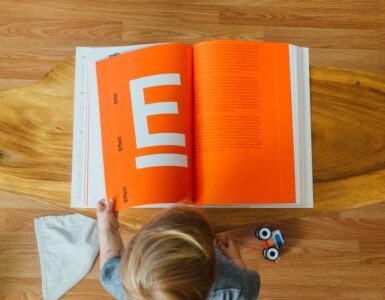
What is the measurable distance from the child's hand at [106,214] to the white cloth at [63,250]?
0.41 metres

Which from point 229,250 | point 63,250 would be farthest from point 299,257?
point 63,250

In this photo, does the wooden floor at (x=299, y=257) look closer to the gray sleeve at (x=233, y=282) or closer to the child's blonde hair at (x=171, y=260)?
the gray sleeve at (x=233, y=282)

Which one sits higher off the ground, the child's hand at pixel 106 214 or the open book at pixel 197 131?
the open book at pixel 197 131

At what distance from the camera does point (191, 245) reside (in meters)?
0.49

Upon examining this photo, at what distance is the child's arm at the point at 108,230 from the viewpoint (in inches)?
22.7

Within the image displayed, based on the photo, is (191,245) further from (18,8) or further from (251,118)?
(18,8)

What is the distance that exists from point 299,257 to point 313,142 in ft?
1.54

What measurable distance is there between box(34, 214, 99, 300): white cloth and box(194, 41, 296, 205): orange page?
19.3 inches

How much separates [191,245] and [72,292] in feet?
1.96

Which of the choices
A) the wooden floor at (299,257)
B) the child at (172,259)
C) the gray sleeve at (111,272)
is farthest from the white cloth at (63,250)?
the child at (172,259)

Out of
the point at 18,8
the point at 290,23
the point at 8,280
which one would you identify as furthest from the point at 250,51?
the point at 8,280

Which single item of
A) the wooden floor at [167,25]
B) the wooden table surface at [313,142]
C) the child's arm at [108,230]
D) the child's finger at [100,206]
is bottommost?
the child's arm at [108,230]

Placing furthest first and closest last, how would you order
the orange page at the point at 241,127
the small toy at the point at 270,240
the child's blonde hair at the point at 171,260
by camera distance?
1. the small toy at the point at 270,240
2. the orange page at the point at 241,127
3. the child's blonde hair at the point at 171,260

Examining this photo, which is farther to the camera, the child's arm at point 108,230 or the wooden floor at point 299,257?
the wooden floor at point 299,257
